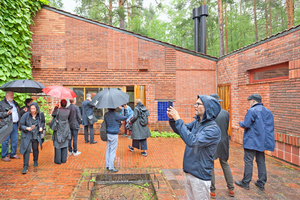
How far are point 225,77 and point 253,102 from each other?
183 inches

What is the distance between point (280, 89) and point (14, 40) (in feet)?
30.6

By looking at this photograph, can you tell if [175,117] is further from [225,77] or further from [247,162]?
[225,77]

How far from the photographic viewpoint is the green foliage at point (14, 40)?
19.8 feet

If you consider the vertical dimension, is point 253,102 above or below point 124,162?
above

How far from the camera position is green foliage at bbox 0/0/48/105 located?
603cm

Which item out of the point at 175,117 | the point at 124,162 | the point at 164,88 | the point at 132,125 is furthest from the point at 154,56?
the point at 175,117

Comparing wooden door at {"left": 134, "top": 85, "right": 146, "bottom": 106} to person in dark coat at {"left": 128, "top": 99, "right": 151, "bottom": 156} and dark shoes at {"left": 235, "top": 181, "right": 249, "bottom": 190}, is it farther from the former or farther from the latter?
dark shoes at {"left": 235, "top": 181, "right": 249, "bottom": 190}

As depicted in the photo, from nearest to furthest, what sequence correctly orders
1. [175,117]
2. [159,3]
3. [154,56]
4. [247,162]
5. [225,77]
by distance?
[175,117] → [247,162] → [225,77] → [154,56] → [159,3]

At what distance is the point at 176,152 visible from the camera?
254 inches

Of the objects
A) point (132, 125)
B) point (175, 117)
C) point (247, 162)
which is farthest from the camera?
point (132, 125)

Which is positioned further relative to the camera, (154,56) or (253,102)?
(154,56)

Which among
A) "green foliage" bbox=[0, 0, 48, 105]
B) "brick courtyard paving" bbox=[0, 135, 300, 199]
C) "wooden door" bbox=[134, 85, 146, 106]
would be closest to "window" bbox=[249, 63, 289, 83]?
"brick courtyard paving" bbox=[0, 135, 300, 199]

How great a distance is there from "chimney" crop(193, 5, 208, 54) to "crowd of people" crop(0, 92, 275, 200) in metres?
6.99

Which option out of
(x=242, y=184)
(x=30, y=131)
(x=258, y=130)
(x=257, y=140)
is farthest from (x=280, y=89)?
(x=30, y=131)
